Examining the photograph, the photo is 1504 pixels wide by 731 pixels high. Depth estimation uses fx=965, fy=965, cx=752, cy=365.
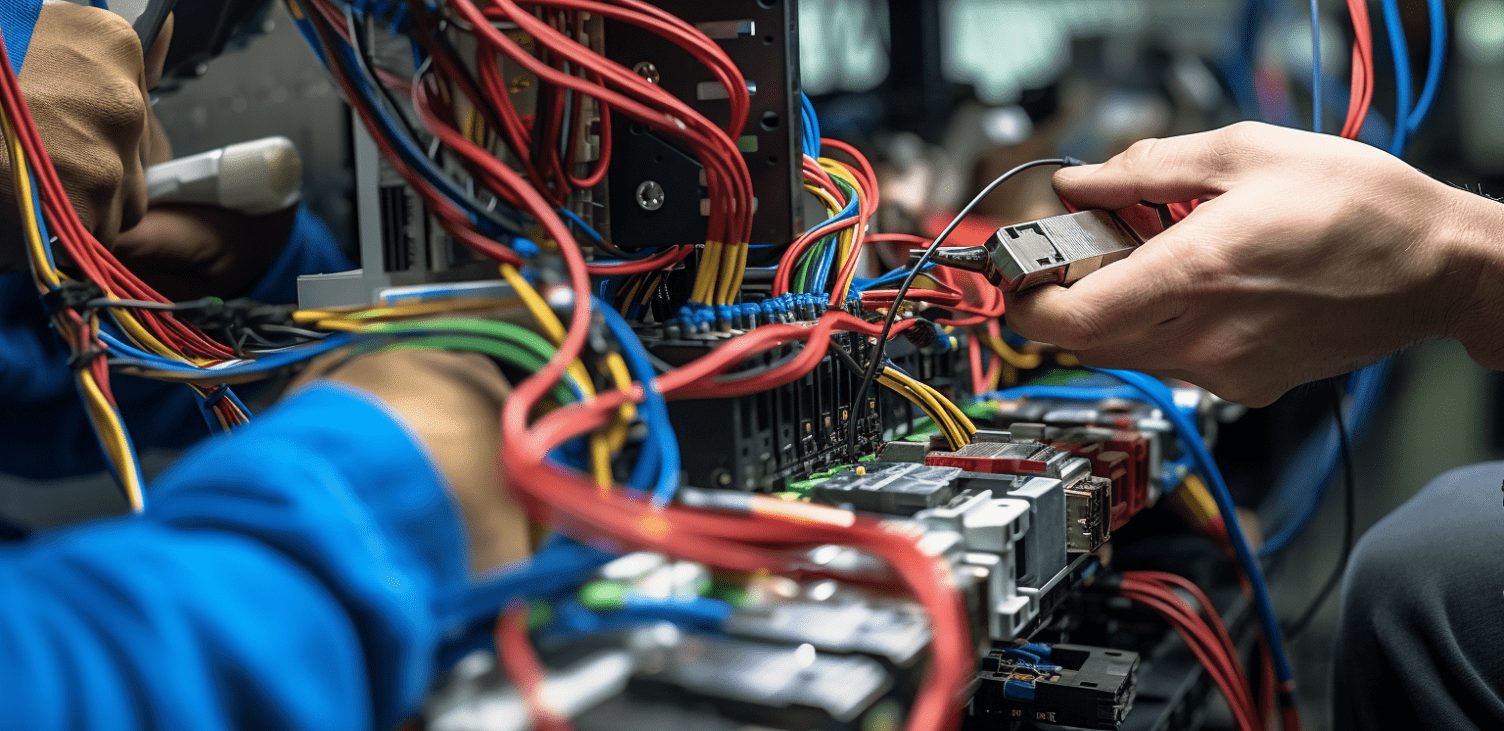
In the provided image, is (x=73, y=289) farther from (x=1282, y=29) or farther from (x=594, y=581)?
(x=1282, y=29)

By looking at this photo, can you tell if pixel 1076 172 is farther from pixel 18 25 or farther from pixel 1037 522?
pixel 18 25

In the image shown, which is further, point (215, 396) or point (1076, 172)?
point (1076, 172)

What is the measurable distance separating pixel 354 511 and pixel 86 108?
77 centimetres

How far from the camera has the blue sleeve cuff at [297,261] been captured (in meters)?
1.28

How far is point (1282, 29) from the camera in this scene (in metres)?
2.19

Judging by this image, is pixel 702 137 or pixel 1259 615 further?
pixel 1259 615

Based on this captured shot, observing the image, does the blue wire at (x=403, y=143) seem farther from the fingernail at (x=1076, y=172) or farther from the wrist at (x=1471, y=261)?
the wrist at (x=1471, y=261)

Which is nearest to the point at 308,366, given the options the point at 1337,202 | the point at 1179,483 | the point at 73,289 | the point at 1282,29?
the point at 73,289

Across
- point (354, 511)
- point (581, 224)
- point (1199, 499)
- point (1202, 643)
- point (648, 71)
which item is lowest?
point (1202, 643)

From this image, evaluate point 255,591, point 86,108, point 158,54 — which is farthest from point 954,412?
point 158,54

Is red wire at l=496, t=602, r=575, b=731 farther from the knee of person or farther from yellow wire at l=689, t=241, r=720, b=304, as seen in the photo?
the knee of person

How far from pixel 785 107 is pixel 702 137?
4.2 inches

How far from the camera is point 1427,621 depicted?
0.96 meters

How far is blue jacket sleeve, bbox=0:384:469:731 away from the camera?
11.9 inches
